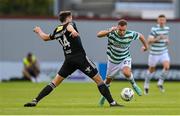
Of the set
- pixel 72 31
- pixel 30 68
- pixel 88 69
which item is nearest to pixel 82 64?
pixel 88 69

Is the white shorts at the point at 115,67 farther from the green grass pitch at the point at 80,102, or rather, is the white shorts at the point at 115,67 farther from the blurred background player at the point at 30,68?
the blurred background player at the point at 30,68

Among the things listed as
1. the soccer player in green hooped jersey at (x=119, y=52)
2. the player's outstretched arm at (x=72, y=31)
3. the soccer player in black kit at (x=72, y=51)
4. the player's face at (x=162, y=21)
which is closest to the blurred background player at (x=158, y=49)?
the player's face at (x=162, y=21)

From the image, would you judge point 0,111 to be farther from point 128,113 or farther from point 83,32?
point 83,32

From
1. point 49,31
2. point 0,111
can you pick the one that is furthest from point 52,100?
point 49,31

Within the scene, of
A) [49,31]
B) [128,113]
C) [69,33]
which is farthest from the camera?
[49,31]

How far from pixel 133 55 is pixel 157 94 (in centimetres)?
1087

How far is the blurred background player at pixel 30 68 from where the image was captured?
125 ft

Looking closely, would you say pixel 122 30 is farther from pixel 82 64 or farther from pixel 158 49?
pixel 158 49

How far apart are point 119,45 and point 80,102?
2206mm

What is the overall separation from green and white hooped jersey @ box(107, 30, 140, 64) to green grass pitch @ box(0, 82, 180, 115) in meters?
1.20

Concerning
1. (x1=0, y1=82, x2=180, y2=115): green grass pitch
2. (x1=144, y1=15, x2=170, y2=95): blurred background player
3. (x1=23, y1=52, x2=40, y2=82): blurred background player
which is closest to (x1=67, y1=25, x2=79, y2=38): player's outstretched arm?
(x1=0, y1=82, x2=180, y2=115): green grass pitch

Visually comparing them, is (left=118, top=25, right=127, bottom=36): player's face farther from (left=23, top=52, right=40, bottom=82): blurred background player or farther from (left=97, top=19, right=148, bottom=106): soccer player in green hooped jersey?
(left=23, top=52, right=40, bottom=82): blurred background player

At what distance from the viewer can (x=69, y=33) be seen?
20484mm

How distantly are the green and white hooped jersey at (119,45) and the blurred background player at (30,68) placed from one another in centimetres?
1586
